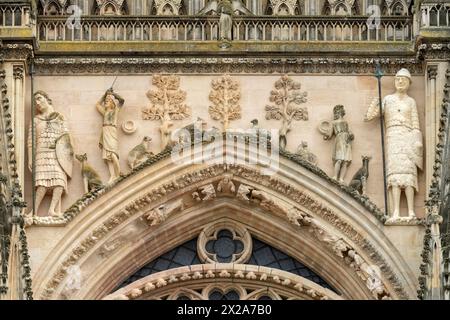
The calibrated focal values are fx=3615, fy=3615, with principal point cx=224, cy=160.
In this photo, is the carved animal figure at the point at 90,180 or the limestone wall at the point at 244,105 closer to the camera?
the carved animal figure at the point at 90,180

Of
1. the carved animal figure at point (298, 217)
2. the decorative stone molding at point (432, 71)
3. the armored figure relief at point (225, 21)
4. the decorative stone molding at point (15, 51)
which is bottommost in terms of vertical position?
the carved animal figure at point (298, 217)

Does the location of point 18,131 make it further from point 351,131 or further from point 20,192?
point 351,131

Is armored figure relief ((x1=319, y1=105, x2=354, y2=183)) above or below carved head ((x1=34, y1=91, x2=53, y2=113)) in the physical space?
below

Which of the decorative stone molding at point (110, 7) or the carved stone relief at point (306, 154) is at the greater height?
the decorative stone molding at point (110, 7)

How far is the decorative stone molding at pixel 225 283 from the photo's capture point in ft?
140

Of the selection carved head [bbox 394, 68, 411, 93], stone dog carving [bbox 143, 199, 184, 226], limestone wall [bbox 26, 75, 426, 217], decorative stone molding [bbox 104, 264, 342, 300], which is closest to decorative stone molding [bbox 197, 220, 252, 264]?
decorative stone molding [bbox 104, 264, 342, 300]

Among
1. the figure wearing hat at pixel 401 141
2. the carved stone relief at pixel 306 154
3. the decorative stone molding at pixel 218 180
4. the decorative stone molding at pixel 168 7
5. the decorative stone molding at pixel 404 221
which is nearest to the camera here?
the decorative stone molding at pixel 218 180

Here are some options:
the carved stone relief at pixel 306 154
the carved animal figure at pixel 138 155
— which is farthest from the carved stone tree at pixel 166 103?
the carved stone relief at pixel 306 154

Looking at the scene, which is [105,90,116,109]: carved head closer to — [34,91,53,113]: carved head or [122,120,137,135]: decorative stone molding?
[122,120,137,135]: decorative stone molding

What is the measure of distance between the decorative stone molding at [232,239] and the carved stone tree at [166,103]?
1.37 metres

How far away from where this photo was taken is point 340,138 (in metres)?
42.8

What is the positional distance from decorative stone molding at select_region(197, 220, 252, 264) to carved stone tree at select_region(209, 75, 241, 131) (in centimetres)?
119

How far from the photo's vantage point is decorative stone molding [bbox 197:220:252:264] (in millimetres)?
42969

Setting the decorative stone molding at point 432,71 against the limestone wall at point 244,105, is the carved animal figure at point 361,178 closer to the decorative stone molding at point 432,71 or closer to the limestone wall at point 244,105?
the limestone wall at point 244,105
